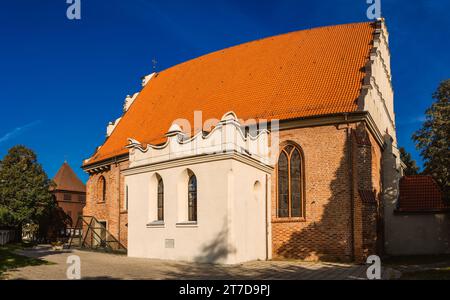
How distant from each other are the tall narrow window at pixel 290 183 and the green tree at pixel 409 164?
27.2 meters

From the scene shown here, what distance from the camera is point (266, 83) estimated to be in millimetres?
22172

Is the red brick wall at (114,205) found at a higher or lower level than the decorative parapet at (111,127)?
lower

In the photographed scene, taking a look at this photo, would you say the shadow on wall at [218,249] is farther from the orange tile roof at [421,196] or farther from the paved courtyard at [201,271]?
the orange tile roof at [421,196]

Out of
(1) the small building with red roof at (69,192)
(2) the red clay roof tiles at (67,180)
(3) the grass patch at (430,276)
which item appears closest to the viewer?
(3) the grass patch at (430,276)

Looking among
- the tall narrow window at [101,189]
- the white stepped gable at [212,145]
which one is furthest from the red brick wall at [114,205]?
the white stepped gable at [212,145]

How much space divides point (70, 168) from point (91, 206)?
24474 mm

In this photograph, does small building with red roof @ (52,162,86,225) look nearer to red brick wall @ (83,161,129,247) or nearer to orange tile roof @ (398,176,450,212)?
red brick wall @ (83,161,129,247)

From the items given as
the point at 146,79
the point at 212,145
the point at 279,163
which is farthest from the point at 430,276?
the point at 146,79

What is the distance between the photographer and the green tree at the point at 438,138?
1792 centimetres

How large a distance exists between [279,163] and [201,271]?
721cm

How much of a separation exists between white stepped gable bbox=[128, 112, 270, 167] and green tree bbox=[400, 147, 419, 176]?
27957mm
